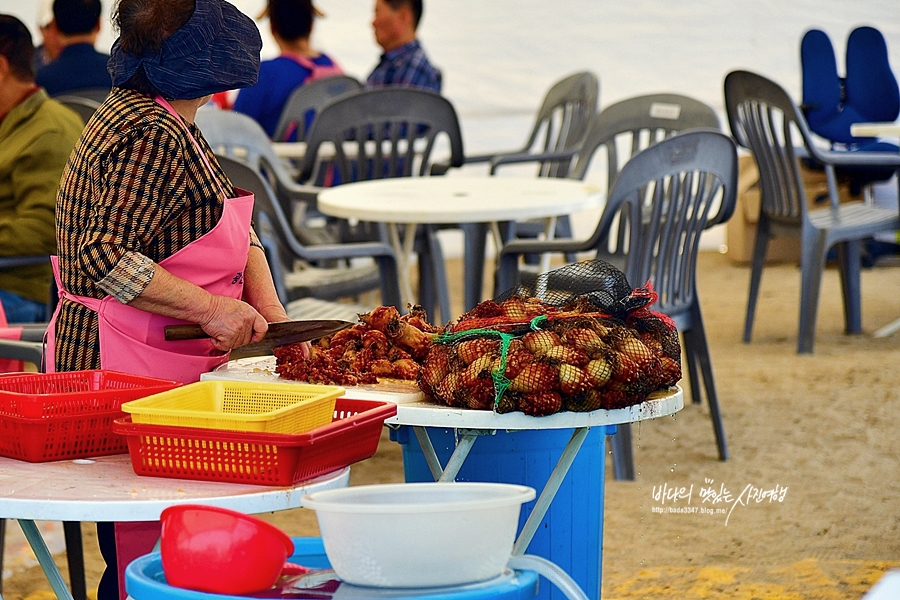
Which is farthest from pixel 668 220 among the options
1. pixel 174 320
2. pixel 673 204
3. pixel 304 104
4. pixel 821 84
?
pixel 821 84

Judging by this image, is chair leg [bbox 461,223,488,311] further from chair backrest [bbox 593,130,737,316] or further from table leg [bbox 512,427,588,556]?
table leg [bbox 512,427,588,556]

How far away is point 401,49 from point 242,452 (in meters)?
4.61

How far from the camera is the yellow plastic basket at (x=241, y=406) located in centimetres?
170

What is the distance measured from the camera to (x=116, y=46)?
2322 mm

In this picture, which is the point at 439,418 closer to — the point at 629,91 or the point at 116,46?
the point at 116,46

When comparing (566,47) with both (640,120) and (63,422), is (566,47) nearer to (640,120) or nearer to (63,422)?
(640,120)

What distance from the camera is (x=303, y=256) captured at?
400 cm

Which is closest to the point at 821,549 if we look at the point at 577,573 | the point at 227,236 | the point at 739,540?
the point at 739,540

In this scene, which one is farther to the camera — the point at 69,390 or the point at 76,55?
the point at 76,55

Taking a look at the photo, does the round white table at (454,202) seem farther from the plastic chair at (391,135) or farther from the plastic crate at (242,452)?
the plastic crate at (242,452)

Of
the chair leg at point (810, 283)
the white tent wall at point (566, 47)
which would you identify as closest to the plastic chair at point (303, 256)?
the chair leg at point (810, 283)

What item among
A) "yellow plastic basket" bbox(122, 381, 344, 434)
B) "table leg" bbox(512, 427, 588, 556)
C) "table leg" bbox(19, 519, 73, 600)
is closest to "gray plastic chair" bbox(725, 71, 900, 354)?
"table leg" bbox(512, 427, 588, 556)

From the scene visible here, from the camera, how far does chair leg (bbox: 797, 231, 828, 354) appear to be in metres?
5.80

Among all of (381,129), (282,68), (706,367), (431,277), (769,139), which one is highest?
(282,68)
